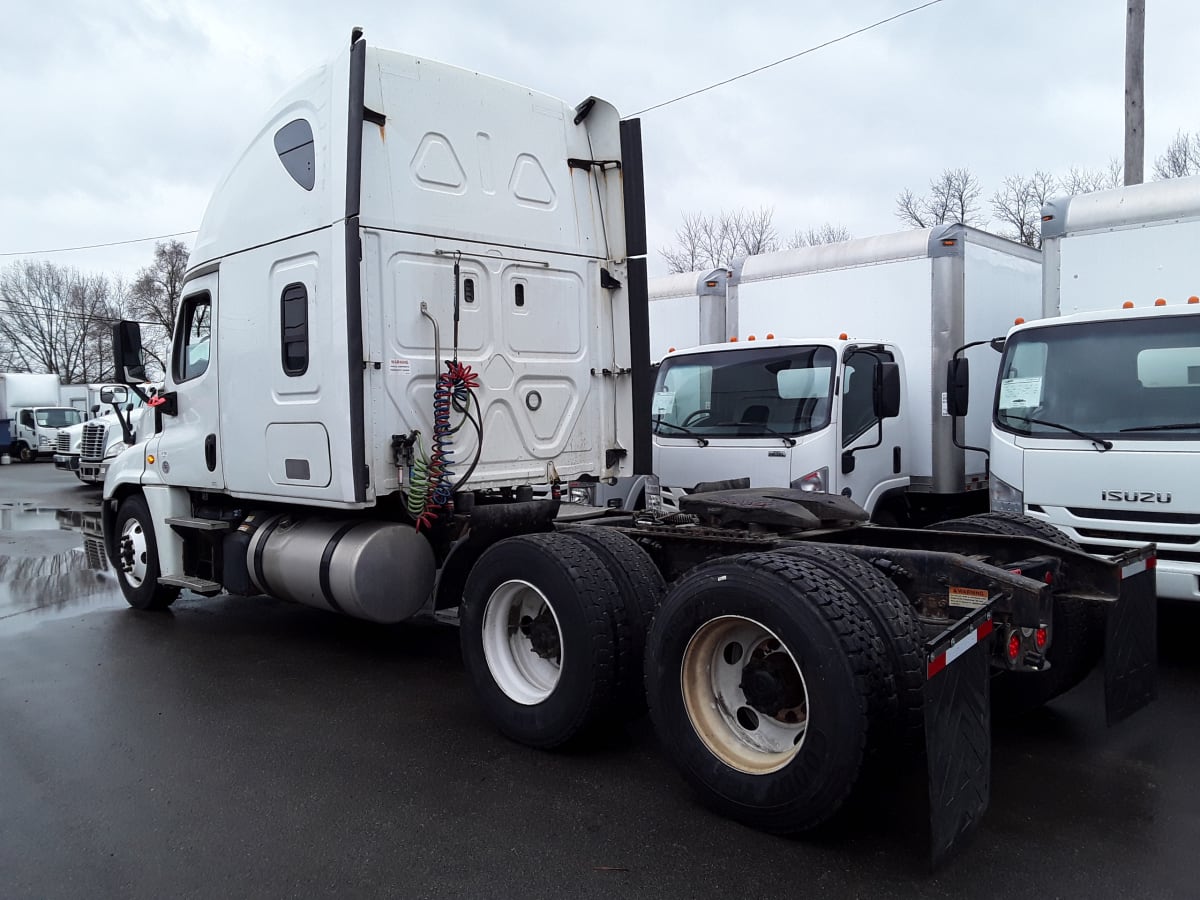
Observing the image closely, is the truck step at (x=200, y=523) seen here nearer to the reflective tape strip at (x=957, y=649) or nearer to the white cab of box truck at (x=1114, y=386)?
the reflective tape strip at (x=957, y=649)

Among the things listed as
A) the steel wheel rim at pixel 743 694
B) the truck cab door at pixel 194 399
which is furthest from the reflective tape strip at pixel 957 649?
the truck cab door at pixel 194 399

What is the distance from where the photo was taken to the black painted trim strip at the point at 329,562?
5.75 meters

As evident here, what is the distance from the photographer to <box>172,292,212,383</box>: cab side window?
22.7 feet

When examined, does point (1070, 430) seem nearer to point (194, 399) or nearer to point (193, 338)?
point (194, 399)

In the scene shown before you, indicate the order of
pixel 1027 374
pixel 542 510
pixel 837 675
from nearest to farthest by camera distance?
pixel 837 675 < pixel 542 510 < pixel 1027 374

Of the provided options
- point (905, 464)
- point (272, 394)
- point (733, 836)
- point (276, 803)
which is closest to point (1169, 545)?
point (905, 464)

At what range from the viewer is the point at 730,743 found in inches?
146

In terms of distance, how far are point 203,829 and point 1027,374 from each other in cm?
595

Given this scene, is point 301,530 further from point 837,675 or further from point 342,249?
point 837,675

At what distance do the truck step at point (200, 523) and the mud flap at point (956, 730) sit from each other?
18.0 ft

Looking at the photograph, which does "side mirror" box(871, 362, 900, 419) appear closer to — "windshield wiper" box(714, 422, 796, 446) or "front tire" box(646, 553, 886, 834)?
"windshield wiper" box(714, 422, 796, 446)

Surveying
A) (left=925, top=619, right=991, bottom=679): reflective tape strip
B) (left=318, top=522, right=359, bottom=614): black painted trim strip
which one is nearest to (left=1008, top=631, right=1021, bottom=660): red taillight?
(left=925, top=619, right=991, bottom=679): reflective tape strip

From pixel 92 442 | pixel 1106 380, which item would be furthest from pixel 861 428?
pixel 92 442

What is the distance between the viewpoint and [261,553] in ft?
20.9
